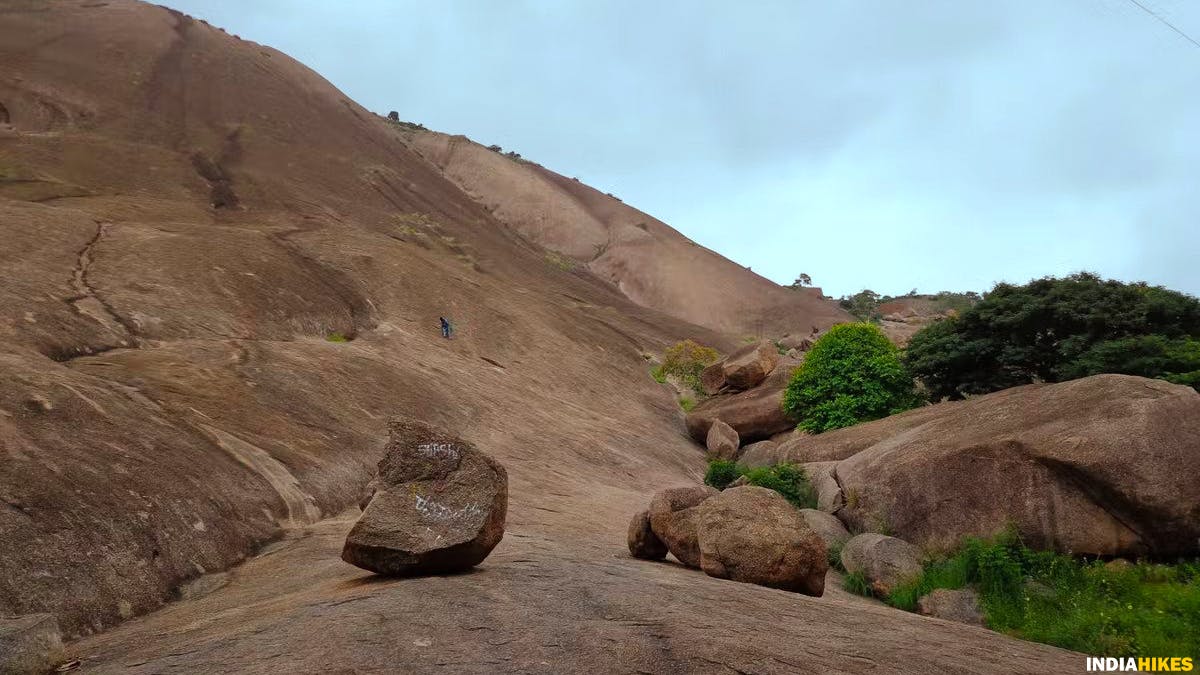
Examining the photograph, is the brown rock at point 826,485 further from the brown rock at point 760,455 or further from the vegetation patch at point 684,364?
the vegetation patch at point 684,364

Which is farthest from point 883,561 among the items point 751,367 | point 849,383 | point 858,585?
point 751,367

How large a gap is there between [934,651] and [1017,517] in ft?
23.8

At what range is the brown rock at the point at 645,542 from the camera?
9930 millimetres

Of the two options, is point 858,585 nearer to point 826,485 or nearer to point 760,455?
point 826,485

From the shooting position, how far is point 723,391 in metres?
31.4

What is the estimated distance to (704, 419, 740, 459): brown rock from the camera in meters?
26.2

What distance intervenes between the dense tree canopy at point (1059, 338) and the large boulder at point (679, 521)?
1122cm

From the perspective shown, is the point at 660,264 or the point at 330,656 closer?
the point at 330,656

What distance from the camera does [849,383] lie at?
23.5 metres

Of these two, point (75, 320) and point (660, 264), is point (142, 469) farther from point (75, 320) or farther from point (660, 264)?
point (660, 264)

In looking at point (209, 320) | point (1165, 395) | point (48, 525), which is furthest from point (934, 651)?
point (209, 320)

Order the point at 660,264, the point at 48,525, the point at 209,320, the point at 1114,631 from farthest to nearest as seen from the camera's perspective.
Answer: the point at 660,264, the point at 209,320, the point at 1114,631, the point at 48,525

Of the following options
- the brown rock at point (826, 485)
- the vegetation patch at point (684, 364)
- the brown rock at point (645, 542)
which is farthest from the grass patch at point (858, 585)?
the vegetation patch at point (684, 364)


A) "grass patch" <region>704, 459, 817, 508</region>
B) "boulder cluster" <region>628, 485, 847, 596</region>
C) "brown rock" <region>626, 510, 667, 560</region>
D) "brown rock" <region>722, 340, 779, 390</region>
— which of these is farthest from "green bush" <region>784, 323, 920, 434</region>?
"boulder cluster" <region>628, 485, 847, 596</region>
